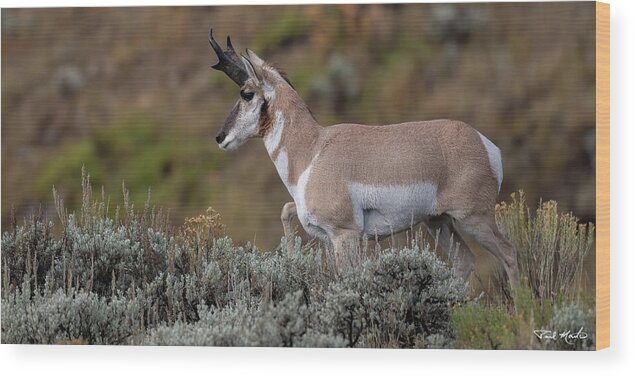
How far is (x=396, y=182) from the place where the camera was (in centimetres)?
1055

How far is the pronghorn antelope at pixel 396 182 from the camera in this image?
1047 cm

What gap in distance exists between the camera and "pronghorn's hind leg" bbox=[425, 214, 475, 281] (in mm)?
10688

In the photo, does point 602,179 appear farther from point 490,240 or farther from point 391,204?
point 391,204

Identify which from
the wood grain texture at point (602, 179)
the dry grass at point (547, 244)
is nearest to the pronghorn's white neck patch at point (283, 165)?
the dry grass at point (547, 244)

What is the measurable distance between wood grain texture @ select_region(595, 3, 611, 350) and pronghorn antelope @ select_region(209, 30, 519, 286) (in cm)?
65

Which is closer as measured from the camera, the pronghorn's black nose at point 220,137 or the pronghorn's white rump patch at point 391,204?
the pronghorn's white rump patch at point 391,204

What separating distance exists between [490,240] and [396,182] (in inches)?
32.4
